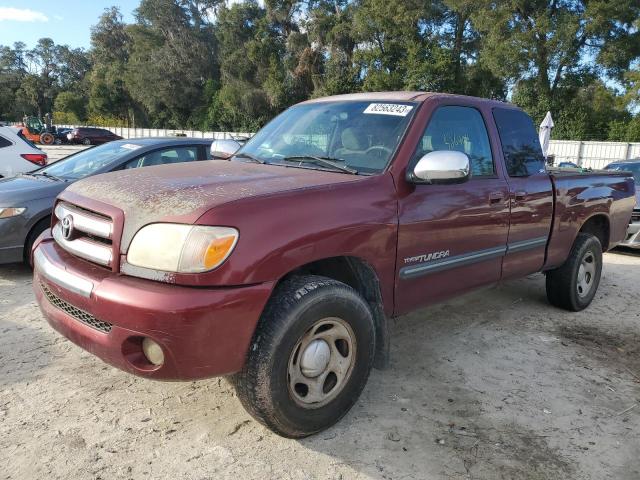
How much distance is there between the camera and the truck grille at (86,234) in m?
2.51

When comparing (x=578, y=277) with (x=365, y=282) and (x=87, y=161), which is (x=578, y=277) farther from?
(x=87, y=161)

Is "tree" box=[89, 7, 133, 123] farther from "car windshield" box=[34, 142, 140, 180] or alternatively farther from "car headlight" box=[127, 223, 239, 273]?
"car headlight" box=[127, 223, 239, 273]

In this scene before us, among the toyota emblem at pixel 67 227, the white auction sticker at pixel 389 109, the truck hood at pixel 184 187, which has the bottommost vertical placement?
the toyota emblem at pixel 67 227

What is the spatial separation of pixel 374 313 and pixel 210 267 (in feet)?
3.77

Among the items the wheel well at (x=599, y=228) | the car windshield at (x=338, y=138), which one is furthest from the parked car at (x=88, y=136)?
the wheel well at (x=599, y=228)

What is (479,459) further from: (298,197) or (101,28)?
(101,28)

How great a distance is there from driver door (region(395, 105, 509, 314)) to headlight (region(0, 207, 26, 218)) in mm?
4111

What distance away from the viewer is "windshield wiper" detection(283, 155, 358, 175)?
3119 mm

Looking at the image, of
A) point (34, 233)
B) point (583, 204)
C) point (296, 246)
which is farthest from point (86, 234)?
point (583, 204)

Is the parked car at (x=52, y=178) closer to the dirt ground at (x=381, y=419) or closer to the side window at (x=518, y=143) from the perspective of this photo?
the dirt ground at (x=381, y=419)

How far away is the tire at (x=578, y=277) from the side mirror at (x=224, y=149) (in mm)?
3210

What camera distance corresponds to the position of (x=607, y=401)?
3369 mm

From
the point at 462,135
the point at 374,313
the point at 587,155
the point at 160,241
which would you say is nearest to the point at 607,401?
the point at 374,313

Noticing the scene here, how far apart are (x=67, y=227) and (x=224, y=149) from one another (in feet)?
5.49
